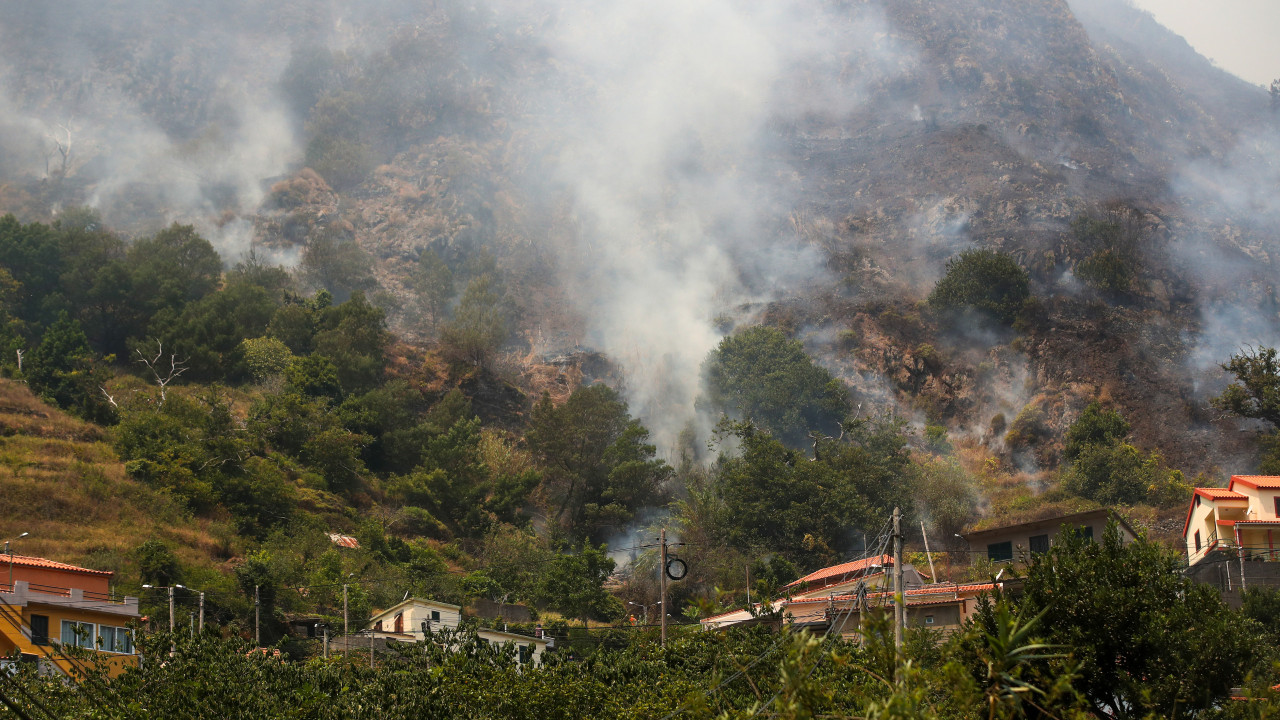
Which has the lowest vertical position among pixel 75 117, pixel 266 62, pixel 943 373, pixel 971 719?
pixel 971 719

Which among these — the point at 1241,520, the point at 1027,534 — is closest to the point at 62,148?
the point at 1027,534

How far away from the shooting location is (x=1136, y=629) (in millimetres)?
18891

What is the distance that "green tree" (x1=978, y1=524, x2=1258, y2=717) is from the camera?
18.2 meters

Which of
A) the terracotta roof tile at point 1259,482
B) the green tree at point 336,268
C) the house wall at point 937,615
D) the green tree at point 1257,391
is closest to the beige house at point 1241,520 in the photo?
the terracotta roof tile at point 1259,482

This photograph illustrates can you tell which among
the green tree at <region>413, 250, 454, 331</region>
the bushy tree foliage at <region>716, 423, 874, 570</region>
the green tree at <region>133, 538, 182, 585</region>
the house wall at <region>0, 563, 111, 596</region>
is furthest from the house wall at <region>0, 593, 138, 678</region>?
the green tree at <region>413, 250, 454, 331</region>

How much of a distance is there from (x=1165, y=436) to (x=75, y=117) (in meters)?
109

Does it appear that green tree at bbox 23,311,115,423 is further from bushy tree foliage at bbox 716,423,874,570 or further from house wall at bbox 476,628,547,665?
bushy tree foliage at bbox 716,423,874,570

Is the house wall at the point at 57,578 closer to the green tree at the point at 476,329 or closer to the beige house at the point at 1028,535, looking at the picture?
the beige house at the point at 1028,535

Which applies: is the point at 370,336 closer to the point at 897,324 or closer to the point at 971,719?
the point at 897,324

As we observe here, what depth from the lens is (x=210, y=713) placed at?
1942 centimetres

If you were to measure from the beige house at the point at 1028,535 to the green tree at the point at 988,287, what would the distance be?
3684 centimetres

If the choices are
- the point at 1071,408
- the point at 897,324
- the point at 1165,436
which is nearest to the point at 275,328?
the point at 897,324

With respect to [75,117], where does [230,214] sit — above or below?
below

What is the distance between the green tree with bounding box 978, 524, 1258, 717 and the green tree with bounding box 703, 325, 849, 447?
57.2m
